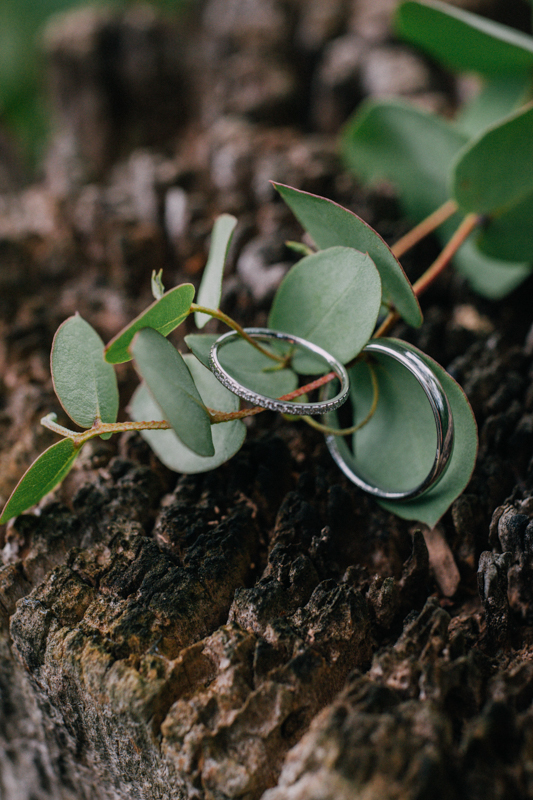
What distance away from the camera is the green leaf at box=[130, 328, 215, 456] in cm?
27

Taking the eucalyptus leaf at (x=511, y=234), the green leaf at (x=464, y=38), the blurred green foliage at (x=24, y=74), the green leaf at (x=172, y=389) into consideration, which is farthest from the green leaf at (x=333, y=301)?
the blurred green foliage at (x=24, y=74)

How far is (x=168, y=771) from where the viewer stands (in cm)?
30

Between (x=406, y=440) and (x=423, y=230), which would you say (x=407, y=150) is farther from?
(x=406, y=440)

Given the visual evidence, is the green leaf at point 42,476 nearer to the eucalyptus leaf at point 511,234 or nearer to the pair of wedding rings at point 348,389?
the pair of wedding rings at point 348,389

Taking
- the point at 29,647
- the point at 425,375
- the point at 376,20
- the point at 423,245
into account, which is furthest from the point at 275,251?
the point at 376,20

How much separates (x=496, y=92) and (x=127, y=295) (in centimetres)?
45

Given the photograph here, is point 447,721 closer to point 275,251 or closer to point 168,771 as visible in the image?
point 168,771

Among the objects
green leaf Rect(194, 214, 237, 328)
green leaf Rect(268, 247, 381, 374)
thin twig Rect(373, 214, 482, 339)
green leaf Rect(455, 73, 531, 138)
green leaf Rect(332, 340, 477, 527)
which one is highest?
green leaf Rect(194, 214, 237, 328)

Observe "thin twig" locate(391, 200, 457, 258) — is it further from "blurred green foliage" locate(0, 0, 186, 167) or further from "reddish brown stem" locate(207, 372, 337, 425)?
"blurred green foliage" locate(0, 0, 186, 167)

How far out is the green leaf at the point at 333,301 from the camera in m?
0.34

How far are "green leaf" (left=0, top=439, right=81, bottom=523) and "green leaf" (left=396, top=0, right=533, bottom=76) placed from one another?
49 centimetres

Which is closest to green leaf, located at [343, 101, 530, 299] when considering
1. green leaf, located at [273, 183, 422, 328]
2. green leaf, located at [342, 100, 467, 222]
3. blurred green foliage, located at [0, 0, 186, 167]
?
green leaf, located at [342, 100, 467, 222]

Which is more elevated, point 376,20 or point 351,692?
point 376,20

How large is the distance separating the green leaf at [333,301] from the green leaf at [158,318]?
93mm
